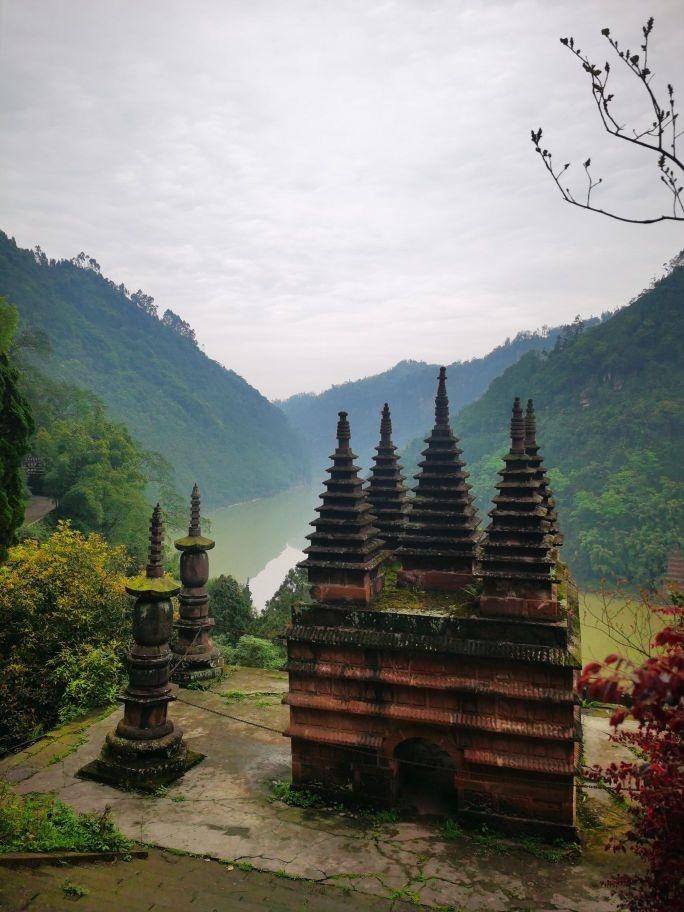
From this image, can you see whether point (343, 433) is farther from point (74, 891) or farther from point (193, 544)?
point (74, 891)

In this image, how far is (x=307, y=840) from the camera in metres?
9.13

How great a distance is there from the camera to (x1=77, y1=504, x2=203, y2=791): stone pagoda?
35.1 feet

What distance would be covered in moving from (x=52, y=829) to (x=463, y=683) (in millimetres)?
5802

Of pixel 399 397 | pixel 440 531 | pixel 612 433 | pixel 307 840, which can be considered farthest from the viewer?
pixel 399 397

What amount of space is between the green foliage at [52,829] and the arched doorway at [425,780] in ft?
13.6

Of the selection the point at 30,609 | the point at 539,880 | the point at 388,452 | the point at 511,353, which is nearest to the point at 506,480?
the point at 388,452

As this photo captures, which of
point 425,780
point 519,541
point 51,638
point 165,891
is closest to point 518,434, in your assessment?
point 519,541

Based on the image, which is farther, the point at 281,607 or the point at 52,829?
the point at 281,607

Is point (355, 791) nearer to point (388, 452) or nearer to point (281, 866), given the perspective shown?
point (281, 866)

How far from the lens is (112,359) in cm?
8200

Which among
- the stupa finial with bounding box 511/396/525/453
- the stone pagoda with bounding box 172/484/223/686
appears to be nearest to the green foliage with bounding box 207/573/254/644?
the stone pagoda with bounding box 172/484/223/686

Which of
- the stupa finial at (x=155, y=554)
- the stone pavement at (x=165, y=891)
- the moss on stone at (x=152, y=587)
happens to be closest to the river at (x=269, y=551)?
the stupa finial at (x=155, y=554)

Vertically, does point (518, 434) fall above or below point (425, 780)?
above

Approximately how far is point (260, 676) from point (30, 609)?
224 inches
